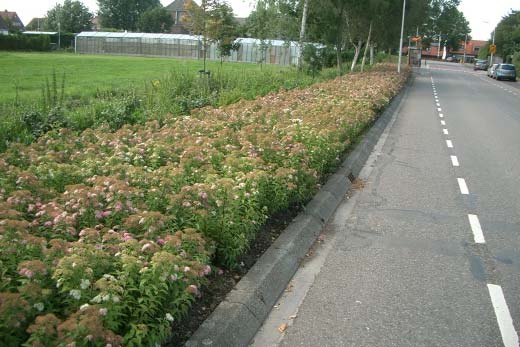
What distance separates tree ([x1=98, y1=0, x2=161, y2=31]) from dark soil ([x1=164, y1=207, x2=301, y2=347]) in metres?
119

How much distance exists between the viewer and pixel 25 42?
6438 cm

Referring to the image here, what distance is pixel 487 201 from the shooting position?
8.60 m

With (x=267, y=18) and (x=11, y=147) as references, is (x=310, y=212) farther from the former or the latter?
(x=267, y=18)

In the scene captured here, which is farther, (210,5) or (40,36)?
(40,36)

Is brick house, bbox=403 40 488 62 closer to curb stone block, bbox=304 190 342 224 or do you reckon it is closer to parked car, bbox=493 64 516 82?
parked car, bbox=493 64 516 82

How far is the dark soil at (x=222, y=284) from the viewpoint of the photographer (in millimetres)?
3887

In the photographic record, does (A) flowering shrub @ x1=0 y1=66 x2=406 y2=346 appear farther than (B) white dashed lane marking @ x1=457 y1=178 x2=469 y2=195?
No

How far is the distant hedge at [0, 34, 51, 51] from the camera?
61969mm

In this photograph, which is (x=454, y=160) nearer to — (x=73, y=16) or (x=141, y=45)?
(x=141, y=45)

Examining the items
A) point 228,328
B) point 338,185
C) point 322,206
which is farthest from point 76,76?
point 228,328

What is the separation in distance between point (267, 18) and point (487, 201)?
2656cm

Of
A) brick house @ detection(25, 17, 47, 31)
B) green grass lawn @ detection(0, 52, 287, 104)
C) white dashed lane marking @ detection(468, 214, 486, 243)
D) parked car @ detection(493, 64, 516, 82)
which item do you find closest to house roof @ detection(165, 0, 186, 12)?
brick house @ detection(25, 17, 47, 31)

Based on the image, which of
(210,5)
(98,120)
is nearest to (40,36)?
(210,5)

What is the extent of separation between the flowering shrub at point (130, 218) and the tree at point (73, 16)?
10517 centimetres
